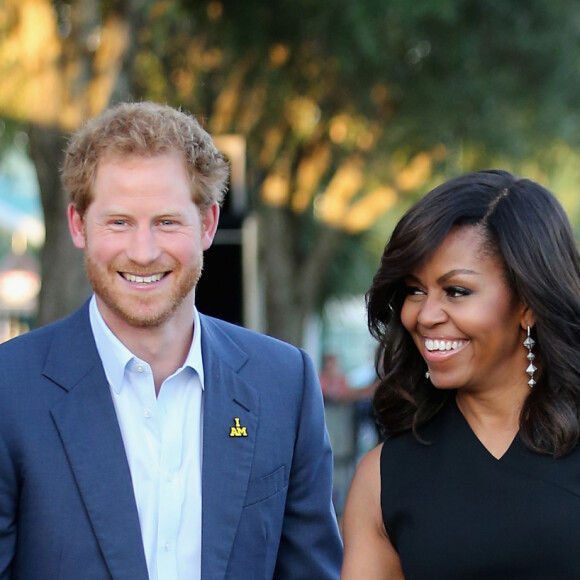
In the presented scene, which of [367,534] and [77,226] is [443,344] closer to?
[367,534]

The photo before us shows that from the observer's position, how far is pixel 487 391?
3.18 meters

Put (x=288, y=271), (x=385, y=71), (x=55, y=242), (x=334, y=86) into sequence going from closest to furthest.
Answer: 1. (x=55, y=242)
2. (x=385, y=71)
3. (x=334, y=86)
4. (x=288, y=271)

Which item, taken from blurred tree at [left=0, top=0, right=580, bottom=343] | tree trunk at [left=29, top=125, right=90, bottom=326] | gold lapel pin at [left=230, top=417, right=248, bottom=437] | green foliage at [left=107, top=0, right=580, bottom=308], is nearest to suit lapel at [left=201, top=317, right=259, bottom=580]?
gold lapel pin at [left=230, top=417, right=248, bottom=437]

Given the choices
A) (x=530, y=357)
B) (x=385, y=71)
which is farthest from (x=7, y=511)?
(x=385, y=71)

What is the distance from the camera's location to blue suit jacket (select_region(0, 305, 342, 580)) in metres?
2.93

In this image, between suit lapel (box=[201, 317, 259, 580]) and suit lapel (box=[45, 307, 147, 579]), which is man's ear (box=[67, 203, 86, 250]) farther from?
suit lapel (box=[201, 317, 259, 580])

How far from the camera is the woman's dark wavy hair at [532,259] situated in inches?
120

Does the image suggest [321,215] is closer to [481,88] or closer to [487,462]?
[481,88]

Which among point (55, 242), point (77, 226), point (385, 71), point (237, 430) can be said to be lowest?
point (237, 430)

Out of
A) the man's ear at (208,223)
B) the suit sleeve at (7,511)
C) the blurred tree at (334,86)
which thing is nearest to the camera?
the suit sleeve at (7,511)

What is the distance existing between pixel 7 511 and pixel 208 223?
3.07ft

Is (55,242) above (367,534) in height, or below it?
above

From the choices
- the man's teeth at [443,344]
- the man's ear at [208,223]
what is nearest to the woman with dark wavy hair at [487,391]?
the man's teeth at [443,344]

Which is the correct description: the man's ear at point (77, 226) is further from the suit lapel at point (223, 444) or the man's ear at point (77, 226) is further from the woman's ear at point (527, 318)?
the woman's ear at point (527, 318)
